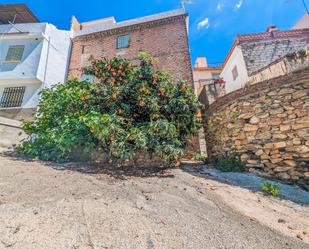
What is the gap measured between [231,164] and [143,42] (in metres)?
9.71

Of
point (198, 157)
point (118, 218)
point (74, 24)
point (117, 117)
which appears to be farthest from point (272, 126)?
point (74, 24)

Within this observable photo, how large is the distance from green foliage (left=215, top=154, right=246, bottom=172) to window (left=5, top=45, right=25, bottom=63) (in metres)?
13.6

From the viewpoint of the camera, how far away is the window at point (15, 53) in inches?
459

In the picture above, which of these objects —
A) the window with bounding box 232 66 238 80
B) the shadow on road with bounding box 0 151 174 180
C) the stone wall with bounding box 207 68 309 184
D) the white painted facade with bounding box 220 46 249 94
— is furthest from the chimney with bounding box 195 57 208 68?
the shadow on road with bounding box 0 151 174 180

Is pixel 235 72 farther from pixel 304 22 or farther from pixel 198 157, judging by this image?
pixel 198 157

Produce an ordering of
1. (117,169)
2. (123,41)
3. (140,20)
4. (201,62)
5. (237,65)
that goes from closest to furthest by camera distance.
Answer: (117,169) → (237,65) → (140,20) → (123,41) → (201,62)

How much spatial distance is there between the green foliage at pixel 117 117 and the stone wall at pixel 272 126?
121 centimetres

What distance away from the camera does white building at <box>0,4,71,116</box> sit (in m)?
11.2

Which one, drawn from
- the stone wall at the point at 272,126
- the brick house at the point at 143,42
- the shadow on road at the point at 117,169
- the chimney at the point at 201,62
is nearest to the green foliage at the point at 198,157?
the stone wall at the point at 272,126

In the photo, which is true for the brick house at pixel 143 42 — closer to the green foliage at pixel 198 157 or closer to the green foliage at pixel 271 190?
the green foliage at pixel 198 157

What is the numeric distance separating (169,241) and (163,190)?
4.82 ft

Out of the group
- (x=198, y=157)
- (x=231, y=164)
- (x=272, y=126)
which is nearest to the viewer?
(x=272, y=126)

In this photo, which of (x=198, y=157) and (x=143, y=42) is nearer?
(x=198, y=157)

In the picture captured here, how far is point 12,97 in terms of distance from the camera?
1149 centimetres
